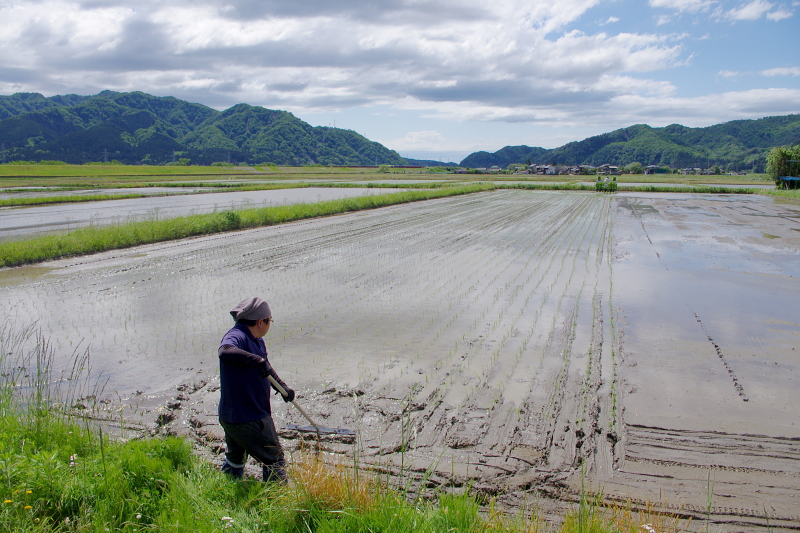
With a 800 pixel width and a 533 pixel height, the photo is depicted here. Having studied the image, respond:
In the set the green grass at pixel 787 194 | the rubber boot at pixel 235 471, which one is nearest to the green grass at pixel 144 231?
the rubber boot at pixel 235 471

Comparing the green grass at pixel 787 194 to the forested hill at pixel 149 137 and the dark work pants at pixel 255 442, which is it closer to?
the dark work pants at pixel 255 442

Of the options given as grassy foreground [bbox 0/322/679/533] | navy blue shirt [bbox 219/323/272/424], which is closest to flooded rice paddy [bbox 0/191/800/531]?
grassy foreground [bbox 0/322/679/533]

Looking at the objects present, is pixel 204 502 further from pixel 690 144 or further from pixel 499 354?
pixel 690 144

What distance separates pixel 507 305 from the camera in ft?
27.6

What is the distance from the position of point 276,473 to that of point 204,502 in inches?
18.4

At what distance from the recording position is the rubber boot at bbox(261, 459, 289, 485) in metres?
3.24

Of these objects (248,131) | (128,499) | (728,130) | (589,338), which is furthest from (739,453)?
(728,130)

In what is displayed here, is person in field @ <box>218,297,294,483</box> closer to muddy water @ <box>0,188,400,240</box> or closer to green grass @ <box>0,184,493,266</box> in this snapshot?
green grass @ <box>0,184,493,266</box>

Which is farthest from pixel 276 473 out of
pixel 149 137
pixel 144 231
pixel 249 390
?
pixel 149 137

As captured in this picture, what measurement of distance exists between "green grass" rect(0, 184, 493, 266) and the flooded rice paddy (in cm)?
68

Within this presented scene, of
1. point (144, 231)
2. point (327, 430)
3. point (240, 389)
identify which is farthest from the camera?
point (144, 231)

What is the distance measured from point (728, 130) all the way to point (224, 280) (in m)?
210

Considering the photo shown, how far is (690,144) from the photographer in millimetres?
178500

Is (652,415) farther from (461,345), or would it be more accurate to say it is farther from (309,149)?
(309,149)
